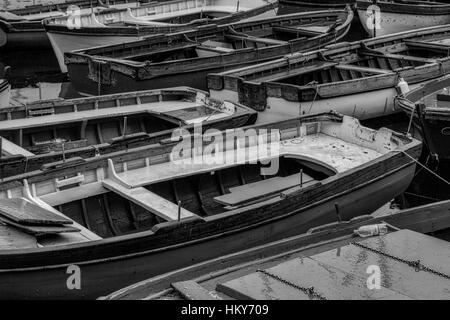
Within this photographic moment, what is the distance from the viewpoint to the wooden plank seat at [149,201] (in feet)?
41.7

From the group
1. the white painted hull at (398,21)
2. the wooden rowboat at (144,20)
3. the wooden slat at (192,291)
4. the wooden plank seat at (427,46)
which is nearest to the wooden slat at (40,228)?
the wooden slat at (192,291)

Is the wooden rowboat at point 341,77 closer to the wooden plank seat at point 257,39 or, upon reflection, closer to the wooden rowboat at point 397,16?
the wooden plank seat at point 257,39

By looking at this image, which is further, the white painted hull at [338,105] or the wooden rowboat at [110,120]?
the white painted hull at [338,105]

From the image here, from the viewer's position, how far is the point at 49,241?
11805 millimetres

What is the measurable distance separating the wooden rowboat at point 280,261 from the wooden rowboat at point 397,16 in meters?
18.2

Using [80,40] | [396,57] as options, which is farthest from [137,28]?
[396,57]

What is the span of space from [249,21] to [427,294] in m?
19.3

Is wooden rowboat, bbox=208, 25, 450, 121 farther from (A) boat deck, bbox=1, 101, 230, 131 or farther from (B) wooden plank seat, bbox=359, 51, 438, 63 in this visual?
(A) boat deck, bbox=1, 101, 230, 131

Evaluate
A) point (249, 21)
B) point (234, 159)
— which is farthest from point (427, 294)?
point (249, 21)

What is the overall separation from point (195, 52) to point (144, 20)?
179 inches

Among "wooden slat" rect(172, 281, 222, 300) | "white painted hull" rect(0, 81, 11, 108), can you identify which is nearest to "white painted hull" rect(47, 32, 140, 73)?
"white painted hull" rect(0, 81, 11, 108)

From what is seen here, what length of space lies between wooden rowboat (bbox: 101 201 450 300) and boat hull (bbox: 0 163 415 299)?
2310 millimetres

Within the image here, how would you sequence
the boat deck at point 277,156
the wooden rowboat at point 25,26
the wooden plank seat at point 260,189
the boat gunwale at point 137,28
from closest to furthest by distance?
the wooden plank seat at point 260,189, the boat deck at point 277,156, the boat gunwale at point 137,28, the wooden rowboat at point 25,26

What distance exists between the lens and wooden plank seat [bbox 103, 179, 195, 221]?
12.7 m
